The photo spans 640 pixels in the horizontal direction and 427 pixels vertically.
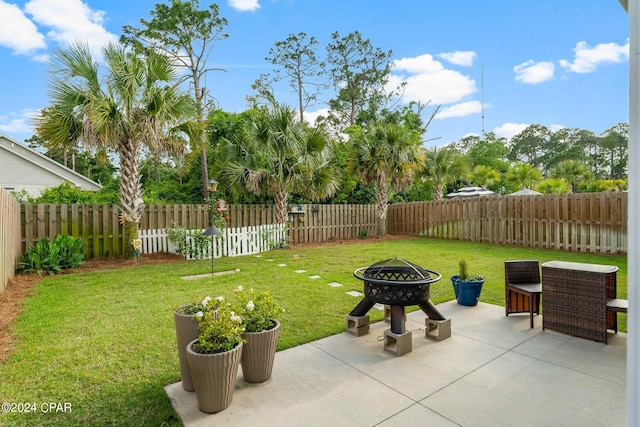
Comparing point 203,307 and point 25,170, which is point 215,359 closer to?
point 203,307

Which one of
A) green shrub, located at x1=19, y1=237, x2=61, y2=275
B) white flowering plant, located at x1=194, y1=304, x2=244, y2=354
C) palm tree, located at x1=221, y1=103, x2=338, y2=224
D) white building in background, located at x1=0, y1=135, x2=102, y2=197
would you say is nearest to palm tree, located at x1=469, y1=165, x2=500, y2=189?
palm tree, located at x1=221, y1=103, x2=338, y2=224

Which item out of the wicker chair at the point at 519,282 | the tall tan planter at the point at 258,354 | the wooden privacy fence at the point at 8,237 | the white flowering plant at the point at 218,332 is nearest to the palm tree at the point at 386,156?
the wicker chair at the point at 519,282

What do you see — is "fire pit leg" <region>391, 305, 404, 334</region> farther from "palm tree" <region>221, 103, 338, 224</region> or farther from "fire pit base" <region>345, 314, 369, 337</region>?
"palm tree" <region>221, 103, 338, 224</region>

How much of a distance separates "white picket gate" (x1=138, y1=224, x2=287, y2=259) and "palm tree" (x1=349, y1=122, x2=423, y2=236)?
15.0ft

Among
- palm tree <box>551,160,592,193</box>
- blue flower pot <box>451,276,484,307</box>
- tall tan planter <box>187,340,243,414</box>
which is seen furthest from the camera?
palm tree <box>551,160,592,193</box>

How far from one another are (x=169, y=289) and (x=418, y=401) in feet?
14.2

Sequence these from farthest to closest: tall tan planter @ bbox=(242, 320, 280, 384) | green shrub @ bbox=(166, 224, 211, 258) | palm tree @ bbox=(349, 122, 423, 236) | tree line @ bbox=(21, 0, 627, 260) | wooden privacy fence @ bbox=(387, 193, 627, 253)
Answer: palm tree @ bbox=(349, 122, 423, 236), wooden privacy fence @ bbox=(387, 193, 627, 253), green shrub @ bbox=(166, 224, 211, 258), tree line @ bbox=(21, 0, 627, 260), tall tan planter @ bbox=(242, 320, 280, 384)

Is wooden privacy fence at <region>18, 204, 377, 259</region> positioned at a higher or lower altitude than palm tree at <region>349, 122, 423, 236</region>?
lower

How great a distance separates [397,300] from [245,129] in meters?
9.09

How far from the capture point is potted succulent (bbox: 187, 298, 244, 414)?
208 centimetres

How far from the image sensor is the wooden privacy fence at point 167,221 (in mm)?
7555

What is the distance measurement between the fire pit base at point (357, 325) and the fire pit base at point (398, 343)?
1.24 ft

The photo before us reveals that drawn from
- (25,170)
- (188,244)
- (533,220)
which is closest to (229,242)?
(188,244)

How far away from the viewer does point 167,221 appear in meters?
9.32
